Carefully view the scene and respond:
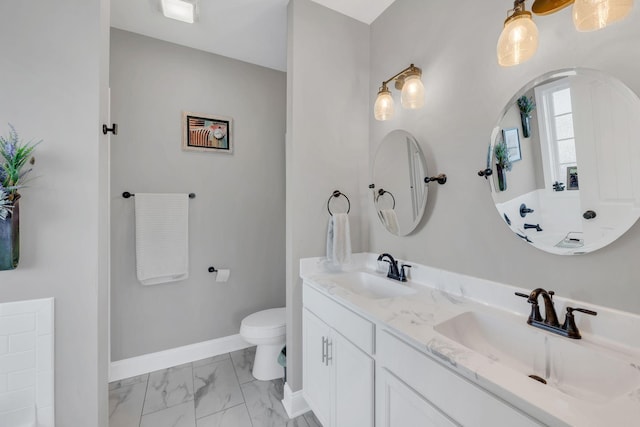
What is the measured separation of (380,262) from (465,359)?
110 centimetres

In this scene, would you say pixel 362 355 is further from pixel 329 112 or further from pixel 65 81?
pixel 65 81

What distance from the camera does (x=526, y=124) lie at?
108 cm

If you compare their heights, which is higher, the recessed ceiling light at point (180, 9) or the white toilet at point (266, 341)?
the recessed ceiling light at point (180, 9)

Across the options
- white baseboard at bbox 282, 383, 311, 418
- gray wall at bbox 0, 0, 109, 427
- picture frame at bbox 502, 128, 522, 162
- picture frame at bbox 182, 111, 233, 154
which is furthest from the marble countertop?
picture frame at bbox 182, 111, 233, 154

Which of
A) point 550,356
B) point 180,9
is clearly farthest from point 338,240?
point 180,9

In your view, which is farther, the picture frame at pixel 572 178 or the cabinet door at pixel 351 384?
the cabinet door at pixel 351 384

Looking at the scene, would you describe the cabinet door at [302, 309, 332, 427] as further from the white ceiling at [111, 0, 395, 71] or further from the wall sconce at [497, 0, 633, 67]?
the white ceiling at [111, 0, 395, 71]

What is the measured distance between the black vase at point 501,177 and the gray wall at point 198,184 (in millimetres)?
1917

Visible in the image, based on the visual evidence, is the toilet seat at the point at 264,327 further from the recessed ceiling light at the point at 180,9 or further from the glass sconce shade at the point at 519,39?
the recessed ceiling light at the point at 180,9

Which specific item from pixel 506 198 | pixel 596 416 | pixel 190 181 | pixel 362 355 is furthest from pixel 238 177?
pixel 596 416

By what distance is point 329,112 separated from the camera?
1843 millimetres

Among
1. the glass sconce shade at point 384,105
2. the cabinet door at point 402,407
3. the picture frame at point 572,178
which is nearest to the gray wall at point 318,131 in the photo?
the glass sconce shade at point 384,105

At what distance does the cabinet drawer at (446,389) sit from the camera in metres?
0.66

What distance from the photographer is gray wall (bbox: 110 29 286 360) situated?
6.75 feet
